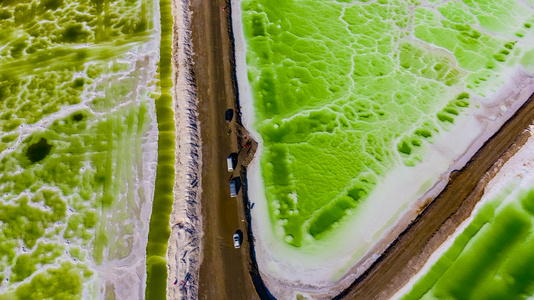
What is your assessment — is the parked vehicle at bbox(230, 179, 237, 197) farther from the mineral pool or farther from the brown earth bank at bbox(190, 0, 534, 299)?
the mineral pool

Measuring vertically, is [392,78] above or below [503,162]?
above

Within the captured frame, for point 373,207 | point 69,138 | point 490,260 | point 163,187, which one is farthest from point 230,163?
point 490,260

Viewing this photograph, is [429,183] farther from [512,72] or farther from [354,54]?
[512,72]

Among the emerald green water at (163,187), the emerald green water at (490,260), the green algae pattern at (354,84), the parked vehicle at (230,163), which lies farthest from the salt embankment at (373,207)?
the emerald green water at (163,187)

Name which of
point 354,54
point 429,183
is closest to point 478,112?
point 429,183

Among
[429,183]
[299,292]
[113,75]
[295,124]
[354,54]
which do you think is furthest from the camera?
[354,54]

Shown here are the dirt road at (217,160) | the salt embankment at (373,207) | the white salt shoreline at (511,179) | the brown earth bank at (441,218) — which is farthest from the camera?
the white salt shoreline at (511,179)

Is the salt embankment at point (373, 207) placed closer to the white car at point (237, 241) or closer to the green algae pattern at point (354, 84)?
the green algae pattern at point (354, 84)
